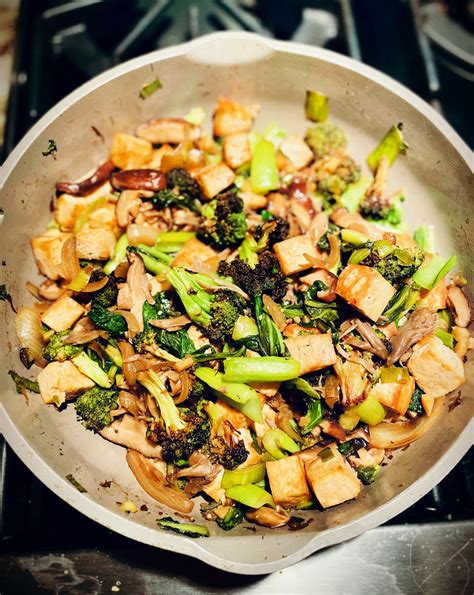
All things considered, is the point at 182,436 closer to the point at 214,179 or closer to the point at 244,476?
the point at 244,476

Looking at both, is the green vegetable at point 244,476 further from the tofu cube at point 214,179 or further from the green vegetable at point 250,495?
the tofu cube at point 214,179

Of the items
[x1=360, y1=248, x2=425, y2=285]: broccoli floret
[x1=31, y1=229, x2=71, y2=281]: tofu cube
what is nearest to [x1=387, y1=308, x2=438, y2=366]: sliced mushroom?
[x1=360, y1=248, x2=425, y2=285]: broccoli floret

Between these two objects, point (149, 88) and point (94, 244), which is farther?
point (149, 88)

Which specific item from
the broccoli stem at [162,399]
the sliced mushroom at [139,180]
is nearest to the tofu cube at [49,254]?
the sliced mushroom at [139,180]

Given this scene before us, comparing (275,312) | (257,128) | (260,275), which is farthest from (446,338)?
(257,128)

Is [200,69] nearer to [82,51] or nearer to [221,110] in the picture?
[221,110]

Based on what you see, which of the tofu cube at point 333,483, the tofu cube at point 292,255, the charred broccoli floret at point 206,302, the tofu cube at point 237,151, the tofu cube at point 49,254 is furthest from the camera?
the tofu cube at point 237,151
